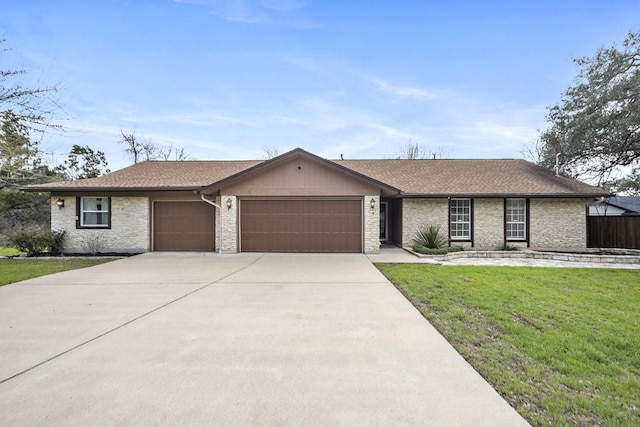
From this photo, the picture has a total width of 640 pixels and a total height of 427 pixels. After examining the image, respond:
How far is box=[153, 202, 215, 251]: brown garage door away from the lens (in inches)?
514

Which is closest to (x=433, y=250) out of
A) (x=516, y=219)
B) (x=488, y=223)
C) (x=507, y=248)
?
(x=488, y=223)

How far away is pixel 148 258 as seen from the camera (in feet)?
36.7

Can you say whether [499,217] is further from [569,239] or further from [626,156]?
[626,156]

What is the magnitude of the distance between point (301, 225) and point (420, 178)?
6.49 metres

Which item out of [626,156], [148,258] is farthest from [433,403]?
[626,156]

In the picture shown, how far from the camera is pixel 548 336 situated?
13.1ft

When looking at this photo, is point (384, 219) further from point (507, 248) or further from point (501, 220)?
point (507, 248)

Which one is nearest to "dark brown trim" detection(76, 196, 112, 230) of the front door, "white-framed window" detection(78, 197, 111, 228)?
"white-framed window" detection(78, 197, 111, 228)

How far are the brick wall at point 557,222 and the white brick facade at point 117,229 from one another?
16614 mm

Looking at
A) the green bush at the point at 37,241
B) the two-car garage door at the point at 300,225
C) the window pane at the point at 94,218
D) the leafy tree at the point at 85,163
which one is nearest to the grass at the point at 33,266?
the green bush at the point at 37,241

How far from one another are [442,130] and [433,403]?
24.8 m

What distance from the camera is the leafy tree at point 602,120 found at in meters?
13.1

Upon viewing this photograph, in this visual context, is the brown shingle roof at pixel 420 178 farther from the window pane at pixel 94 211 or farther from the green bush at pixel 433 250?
the green bush at pixel 433 250

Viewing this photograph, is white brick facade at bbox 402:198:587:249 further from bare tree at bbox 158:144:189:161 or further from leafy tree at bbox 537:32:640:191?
bare tree at bbox 158:144:189:161
